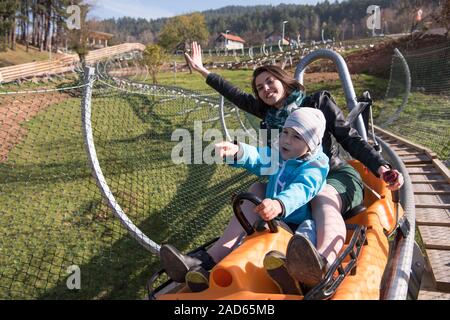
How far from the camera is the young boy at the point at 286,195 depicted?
1.85 m

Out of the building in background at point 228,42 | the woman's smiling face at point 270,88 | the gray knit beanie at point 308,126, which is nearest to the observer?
the gray knit beanie at point 308,126

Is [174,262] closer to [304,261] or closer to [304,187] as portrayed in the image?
[304,261]

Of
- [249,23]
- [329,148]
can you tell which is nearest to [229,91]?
[329,148]

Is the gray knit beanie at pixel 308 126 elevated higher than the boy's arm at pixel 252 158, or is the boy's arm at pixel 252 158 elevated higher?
the gray knit beanie at pixel 308 126

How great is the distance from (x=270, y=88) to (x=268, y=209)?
1170mm

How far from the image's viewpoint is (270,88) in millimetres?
2770

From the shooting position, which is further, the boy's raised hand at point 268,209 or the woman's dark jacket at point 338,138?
the woman's dark jacket at point 338,138

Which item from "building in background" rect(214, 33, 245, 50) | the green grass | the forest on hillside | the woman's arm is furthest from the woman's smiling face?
"building in background" rect(214, 33, 245, 50)

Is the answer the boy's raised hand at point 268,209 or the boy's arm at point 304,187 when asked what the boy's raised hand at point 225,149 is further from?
the boy's raised hand at point 268,209

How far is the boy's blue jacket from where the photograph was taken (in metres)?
1.98

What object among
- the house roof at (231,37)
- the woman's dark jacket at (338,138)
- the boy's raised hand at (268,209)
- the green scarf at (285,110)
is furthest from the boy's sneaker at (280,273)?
the house roof at (231,37)

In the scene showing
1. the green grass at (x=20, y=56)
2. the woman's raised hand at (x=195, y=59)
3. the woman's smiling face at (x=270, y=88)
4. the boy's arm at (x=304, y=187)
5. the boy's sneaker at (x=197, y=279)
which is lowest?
the boy's sneaker at (x=197, y=279)

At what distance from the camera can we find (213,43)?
7681 centimetres

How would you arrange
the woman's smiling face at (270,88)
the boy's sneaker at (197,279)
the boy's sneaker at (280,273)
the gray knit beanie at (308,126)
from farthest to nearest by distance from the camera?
the woman's smiling face at (270,88) → the gray knit beanie at (308,126) → the boy's sneaker at (197,279) → the boy's sneaker at (280,273)
